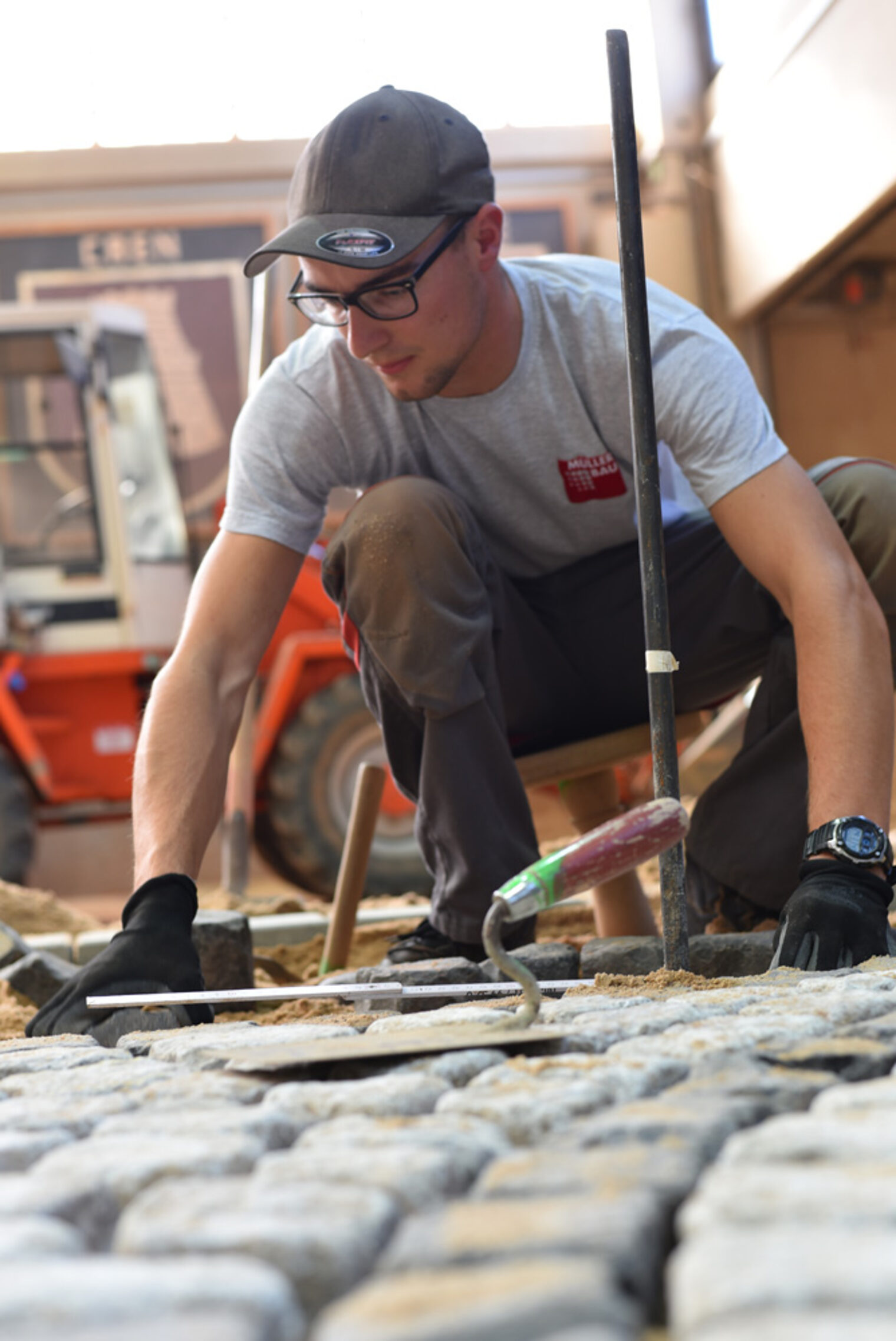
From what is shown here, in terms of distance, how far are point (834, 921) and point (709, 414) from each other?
0.80 m

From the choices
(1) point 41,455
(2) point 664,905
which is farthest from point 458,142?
(1) point 41,455

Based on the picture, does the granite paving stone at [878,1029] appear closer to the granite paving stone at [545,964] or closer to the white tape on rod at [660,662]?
the white tape on rod at [660,662]

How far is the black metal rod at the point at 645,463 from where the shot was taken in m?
1.65

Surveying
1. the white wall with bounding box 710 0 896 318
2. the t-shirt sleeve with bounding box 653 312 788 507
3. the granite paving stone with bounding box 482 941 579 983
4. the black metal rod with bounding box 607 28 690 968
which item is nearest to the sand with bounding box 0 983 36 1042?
the granite paving stone with bounding box 482 941 579 983

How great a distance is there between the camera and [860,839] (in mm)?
1748

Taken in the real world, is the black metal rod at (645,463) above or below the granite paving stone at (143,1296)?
above

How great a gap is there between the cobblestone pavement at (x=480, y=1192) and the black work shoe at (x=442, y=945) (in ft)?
3.10

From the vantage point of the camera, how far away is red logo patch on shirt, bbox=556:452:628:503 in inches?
93.4

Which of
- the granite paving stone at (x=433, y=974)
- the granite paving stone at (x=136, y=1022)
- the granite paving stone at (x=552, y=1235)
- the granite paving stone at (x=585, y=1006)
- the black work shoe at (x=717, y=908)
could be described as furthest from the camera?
the black work shoe at (x=717, y=908)

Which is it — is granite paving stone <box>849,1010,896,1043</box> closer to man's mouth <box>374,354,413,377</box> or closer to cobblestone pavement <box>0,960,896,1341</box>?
cobblestone pavement <box>0,960,896,1341</box>

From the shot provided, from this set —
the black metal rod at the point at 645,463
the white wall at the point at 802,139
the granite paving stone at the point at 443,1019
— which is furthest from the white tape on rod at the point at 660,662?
the white wall at the point at 802,139

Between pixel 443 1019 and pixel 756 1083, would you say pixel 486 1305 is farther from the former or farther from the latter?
pixel 443 1019

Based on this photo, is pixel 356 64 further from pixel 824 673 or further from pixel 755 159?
pixel 824 673

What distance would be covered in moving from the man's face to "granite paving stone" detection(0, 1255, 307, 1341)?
1634mm
